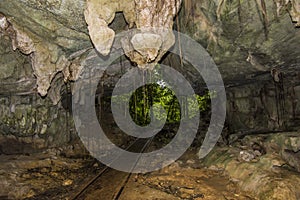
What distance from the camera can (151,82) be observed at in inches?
483

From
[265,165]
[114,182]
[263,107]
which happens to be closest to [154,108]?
[263,107]

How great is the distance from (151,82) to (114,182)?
5.14 meters

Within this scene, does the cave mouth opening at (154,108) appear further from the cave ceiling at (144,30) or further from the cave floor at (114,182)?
the cave floor at (114,182)

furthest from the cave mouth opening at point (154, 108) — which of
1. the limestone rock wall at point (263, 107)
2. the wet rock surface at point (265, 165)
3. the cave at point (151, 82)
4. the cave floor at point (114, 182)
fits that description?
the wet rock surface at point (265, 165)

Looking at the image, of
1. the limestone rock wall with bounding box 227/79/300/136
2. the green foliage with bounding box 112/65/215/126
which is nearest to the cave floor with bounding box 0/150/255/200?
the limestone rock wall with bounding box 227/79/300/136

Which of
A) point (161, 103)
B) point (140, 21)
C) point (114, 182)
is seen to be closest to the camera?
point (140, 21)

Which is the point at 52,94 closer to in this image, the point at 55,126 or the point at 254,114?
the point at 55,126

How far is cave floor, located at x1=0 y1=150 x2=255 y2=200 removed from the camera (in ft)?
25.2

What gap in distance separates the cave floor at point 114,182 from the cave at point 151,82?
0.04 metres

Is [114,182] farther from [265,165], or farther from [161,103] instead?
[161,103]

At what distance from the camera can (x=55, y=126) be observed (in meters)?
16.6

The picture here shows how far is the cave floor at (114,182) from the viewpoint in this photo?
25.2ft

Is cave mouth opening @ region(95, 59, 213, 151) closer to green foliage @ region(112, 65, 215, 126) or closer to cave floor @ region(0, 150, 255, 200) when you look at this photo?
green foliage @ region(112, 65, 215, 126)

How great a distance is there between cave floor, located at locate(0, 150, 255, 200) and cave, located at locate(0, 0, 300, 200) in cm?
4
